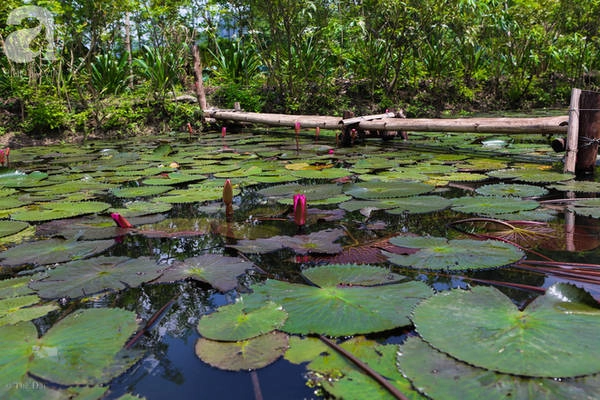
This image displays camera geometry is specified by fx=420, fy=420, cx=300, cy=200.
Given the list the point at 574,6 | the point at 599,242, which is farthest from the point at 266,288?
the point at 574,6

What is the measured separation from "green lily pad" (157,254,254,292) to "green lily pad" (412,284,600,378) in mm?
555

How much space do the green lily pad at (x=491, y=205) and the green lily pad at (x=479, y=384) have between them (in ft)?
3.91

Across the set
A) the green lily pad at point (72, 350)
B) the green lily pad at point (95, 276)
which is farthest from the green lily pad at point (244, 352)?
the green lily pad at point (95, 276)

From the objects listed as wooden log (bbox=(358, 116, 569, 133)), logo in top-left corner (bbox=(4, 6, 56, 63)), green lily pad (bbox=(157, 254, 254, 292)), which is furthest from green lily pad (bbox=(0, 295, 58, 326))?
logo in top-left corner (bbox=(4, 6, 56, 63))

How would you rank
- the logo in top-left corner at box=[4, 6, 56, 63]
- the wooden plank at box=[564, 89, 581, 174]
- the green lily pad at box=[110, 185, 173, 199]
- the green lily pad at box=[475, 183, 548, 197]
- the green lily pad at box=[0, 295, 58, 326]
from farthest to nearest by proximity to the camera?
the logo in top-left corner at box=[4, 6, 56, 63], the wooden plank at box=[564, 89, 581, 174], the green lily pad at box=[110, 185, 173, 199], the green lily pad at box=[475, 183, 548, 197], the green lily pad at box=[0, 295, 58, 326]

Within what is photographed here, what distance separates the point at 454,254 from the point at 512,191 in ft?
3.56

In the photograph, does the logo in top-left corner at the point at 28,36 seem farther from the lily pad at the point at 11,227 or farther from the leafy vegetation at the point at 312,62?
the lily pad at the point at 11,227

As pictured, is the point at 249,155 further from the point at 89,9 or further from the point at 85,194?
the point at 89,9

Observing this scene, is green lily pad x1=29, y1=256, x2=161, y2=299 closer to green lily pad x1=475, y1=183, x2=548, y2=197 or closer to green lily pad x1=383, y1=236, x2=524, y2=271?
green lily pad x1=383, y1=236, x2=524, y2=271

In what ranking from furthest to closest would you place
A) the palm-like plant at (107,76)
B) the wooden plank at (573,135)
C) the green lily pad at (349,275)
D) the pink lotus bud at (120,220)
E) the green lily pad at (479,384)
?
the palm-like plant at (107,76), the wooden plank at (573,135), the pink lotus bud at (120,220), the green lily pad at (349,275), the green lily pad at (479,384)

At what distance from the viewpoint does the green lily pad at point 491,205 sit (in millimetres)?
1834

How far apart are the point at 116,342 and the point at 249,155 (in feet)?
10.7

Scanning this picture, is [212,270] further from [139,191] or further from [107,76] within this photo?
[107,76]

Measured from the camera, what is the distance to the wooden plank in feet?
9.01
